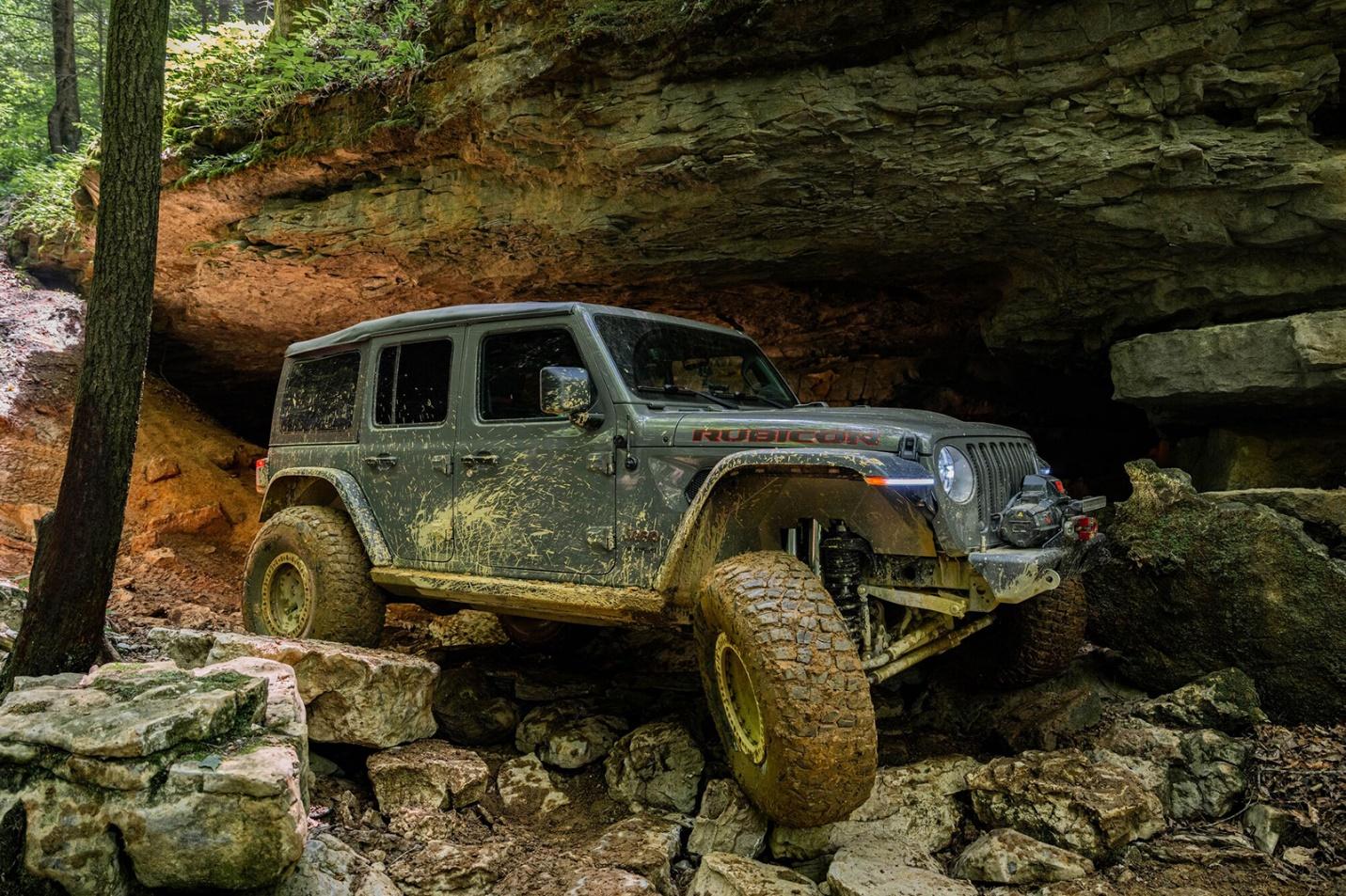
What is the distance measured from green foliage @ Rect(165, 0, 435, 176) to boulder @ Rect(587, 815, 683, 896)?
17.5 feet

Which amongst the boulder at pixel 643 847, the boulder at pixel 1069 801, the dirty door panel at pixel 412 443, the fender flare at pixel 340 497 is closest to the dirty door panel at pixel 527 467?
the dirty door panel at pixel 412 443

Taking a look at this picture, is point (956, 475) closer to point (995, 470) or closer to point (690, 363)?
point (995, 470)

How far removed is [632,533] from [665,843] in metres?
1.24

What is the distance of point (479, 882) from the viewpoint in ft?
10.0

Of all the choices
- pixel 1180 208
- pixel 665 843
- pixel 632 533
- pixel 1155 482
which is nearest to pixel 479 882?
pixel 665 843

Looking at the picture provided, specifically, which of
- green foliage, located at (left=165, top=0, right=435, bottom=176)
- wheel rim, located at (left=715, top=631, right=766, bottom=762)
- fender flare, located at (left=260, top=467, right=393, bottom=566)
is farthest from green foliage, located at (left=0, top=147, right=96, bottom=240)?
wheel rim, located at (left=715, top=631, right=766, bottom=762)

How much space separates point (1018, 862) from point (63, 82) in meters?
15.2

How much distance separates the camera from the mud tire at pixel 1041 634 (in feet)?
13.4

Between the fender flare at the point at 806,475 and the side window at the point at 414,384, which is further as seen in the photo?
the side window at the point at 414,384

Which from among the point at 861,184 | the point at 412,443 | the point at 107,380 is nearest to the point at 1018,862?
the point at 412,443

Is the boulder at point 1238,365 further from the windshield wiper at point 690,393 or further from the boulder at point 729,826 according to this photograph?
the boulder at point 729,826

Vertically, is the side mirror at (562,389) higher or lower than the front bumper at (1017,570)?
higher

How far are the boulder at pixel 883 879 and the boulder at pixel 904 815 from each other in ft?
0.60

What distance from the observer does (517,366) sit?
4.35 m
